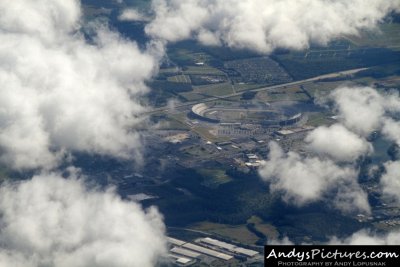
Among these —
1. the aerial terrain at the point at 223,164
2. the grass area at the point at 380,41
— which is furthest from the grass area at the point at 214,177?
the grass area at the point at 380,41

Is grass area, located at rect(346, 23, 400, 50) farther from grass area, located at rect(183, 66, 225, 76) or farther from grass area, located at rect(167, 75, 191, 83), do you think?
grass area, located at rect(167, 75, 191, 83)

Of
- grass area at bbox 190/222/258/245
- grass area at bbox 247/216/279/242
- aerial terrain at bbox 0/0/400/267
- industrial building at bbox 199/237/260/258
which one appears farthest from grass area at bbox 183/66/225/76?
industrial building at bbox 199/237/260/258

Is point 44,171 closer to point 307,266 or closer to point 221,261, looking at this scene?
point 221,261

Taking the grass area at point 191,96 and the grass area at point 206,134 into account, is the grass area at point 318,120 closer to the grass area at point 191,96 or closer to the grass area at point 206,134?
the grass area at point 206,134

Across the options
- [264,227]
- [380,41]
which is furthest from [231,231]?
[380,41]

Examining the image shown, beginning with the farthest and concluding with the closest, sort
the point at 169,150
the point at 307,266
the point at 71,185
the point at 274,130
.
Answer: the point at 274,130 → the point at 169,150 → the point at 71,185 → the point at 307,266

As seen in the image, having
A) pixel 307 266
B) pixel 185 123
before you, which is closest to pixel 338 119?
pixel 185 123

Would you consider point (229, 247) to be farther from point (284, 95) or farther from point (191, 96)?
A: point (284, 95)
